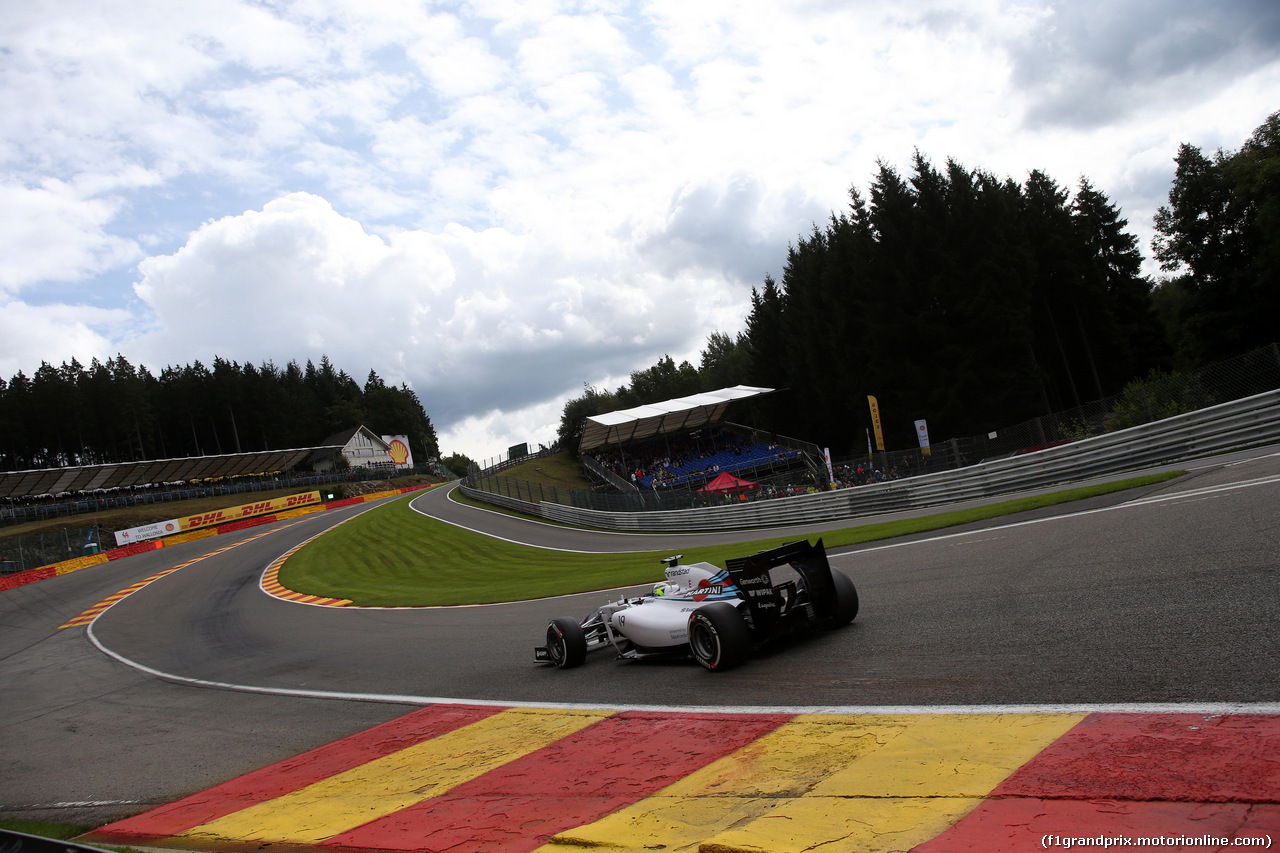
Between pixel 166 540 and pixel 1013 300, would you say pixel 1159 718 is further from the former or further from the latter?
Result: pixel 166 540

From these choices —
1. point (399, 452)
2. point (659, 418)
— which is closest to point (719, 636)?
point (659, 418)

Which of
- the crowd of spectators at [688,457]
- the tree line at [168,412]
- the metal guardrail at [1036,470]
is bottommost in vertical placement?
the metal guardrail at [1036,470]

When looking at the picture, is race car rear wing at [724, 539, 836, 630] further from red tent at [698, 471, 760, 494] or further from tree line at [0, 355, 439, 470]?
tree line at [0, 355, 439, 470]

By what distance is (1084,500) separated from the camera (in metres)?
12.9

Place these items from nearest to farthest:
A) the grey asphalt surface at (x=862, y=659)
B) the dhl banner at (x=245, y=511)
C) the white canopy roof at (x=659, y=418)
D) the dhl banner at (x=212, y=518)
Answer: the grey asphalt surface at (x=862, y=659)
the dhl banner at (x=212, y=518)
the white canopy roof at (x=659, y=418)
the dhl banner at (x=245, y=511)

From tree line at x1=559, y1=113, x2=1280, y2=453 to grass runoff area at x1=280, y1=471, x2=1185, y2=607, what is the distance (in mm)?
25485

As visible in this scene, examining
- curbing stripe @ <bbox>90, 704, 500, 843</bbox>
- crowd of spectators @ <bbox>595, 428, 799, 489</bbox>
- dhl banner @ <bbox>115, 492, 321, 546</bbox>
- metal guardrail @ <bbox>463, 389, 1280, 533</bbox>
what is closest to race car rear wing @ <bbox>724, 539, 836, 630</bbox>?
curbing stripe @ <bbox>90, 704, 500, 843</bbox>

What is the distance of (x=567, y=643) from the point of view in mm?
8508

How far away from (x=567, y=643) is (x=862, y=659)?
3.63 meters

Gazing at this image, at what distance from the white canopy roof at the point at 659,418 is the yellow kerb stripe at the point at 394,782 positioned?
44421mm

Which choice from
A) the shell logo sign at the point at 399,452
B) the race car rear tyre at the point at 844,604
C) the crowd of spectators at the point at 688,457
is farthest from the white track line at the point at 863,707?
the shell logo sign at the point at 399,452

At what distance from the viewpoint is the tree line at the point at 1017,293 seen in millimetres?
37031

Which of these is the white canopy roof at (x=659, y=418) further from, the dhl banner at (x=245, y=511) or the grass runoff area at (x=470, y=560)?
the dhl banner at (x=245, y=511)

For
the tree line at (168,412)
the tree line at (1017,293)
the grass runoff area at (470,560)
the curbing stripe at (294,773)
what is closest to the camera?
the curbing stripe at (294,773)
